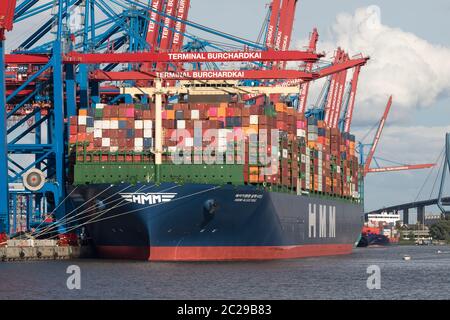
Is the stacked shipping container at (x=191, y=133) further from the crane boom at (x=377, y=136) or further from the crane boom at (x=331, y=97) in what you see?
the crane boom at (x=377, y=136)

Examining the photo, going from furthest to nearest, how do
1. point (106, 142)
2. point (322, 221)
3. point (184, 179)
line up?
point (322, 221) < point (106, 142) < point (184, 179)

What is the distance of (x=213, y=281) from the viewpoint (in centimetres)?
5484

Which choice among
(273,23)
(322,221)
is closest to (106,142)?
Answer: (322,221)

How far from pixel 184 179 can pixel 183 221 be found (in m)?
3.13

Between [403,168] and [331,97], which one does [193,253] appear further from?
[403,168]

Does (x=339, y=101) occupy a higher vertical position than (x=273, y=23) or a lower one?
lower

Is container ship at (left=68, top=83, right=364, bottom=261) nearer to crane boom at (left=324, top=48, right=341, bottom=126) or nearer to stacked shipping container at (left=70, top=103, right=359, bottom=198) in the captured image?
stacked shipping container at (left=70, top=103, right=359, bottom=198)

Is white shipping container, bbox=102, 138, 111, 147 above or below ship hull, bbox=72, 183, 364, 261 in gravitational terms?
above

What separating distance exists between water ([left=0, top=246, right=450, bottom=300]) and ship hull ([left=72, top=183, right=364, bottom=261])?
2197mm

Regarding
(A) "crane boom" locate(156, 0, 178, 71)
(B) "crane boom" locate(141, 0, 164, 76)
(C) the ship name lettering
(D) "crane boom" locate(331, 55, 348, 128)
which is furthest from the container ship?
(D) "crane boom" locate(331, 55, 348, 128)

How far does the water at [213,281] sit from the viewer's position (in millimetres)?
48875

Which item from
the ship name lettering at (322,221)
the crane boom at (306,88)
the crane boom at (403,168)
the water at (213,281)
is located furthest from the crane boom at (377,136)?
the water at (213,281)

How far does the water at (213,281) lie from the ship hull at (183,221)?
220 cm

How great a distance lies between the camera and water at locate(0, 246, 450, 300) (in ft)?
160
